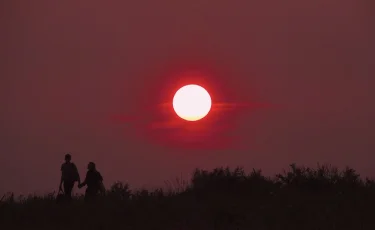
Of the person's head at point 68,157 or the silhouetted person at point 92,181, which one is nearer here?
the silhouetted person at point 92,181

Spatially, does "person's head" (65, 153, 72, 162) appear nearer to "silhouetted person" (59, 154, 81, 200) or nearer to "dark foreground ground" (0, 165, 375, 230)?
"silhouetted person" (59, 154, 81, 200)

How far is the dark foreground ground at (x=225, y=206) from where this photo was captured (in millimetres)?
18500

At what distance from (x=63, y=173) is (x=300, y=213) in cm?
856

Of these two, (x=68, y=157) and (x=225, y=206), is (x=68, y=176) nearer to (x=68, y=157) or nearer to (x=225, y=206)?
(x=68, y=157)

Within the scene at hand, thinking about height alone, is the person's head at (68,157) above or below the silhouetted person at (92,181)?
above

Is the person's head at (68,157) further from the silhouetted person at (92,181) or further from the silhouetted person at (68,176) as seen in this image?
the silhouetted person at (92,181)

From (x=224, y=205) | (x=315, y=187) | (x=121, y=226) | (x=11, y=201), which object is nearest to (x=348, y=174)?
(x=315, y=187)

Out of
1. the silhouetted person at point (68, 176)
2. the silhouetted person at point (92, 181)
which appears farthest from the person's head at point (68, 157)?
the silhouetted person at point (92, 181)

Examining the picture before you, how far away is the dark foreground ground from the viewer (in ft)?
60.7

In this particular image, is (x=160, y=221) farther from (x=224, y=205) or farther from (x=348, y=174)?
(x=348, y=174)

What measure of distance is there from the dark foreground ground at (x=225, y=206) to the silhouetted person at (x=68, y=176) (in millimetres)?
776

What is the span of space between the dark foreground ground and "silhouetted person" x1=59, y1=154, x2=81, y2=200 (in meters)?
0.78

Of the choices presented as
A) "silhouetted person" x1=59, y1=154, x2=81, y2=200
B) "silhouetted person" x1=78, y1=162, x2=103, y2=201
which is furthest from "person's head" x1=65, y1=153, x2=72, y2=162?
"silhouetted person" x1=78, y1=162, x2=103, y2=201

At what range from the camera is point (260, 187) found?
79.7 ft
